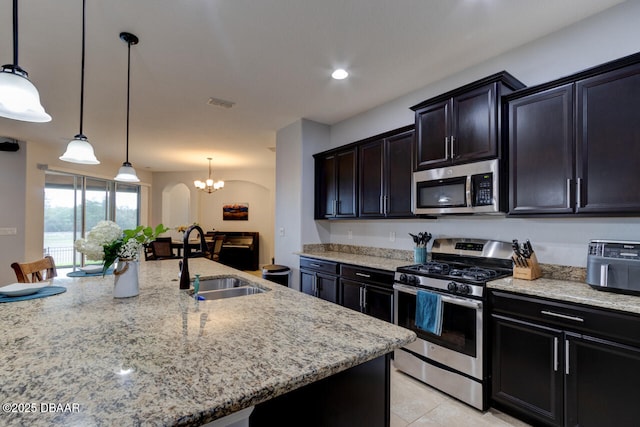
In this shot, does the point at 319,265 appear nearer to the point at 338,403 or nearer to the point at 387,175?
the point at 387,175

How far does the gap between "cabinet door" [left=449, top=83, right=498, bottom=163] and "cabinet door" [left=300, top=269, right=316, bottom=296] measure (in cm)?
218

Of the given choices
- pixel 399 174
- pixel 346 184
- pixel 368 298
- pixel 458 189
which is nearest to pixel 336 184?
pixel 346 184

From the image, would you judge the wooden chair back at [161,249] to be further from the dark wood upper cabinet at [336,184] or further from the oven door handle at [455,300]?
the oven door handle at [455,300]

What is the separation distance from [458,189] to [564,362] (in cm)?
138

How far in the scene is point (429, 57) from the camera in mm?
2668

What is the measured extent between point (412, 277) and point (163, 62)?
2.92m

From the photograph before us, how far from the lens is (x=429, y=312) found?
2428 millimetres

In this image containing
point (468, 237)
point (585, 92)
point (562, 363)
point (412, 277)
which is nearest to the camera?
point (562, 363)

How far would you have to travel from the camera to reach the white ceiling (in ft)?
6.77

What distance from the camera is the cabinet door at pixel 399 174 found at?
3127 mm

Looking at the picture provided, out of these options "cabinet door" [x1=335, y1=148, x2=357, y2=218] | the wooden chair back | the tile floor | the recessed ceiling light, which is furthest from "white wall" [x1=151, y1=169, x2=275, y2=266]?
the tile floor

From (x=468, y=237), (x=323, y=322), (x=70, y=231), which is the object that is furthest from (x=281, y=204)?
(x=70, y=231)

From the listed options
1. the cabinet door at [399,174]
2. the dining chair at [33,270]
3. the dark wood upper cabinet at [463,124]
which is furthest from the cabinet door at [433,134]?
the dining chair at [33,270]

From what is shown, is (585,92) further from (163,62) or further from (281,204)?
(281,204)
